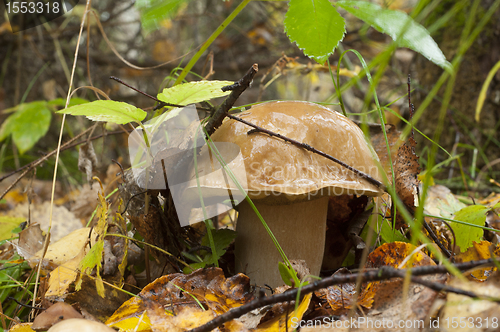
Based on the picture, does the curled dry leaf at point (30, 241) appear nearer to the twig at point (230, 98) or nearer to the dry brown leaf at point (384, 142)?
the twig at point (230, 98)

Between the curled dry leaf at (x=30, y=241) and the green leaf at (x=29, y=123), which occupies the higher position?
the green leaf at (x=29, y=123)

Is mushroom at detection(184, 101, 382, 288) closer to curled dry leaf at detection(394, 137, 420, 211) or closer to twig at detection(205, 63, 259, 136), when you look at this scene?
twig at detection(205, 63, 259, 136)

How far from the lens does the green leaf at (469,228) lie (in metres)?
1.18

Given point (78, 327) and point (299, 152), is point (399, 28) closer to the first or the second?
point (299, 152)

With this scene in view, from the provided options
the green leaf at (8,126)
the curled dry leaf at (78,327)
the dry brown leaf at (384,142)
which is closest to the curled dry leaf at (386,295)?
the dry brown leaf at (384,142)

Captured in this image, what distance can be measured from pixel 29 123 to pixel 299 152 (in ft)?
6.82

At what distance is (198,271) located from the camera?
42.6 inches

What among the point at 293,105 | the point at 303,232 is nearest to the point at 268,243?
the point at 303,232

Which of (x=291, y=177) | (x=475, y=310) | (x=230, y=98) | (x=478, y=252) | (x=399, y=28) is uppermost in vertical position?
(x=399, y=28)

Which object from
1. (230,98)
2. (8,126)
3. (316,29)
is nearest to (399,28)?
(316,29)

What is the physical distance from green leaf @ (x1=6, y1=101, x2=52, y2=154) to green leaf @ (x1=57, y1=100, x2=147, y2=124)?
156 cm

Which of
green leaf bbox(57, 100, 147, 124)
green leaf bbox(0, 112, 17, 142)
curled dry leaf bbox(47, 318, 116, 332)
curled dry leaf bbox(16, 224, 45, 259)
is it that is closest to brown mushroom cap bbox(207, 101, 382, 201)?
green leaf bbox(57, 100, 147, 124)

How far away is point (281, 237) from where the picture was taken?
49.9 inches

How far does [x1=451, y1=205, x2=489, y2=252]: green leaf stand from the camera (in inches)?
46.3
